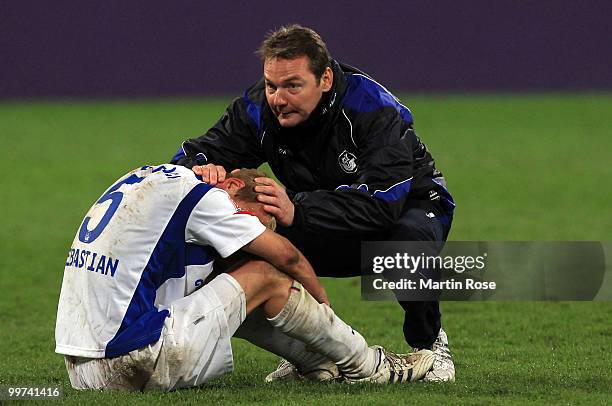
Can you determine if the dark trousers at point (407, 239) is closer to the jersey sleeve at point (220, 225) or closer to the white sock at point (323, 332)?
the white sock at point (323, 332)

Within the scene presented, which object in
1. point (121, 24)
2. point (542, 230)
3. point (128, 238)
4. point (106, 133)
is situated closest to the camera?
point (128, 238)

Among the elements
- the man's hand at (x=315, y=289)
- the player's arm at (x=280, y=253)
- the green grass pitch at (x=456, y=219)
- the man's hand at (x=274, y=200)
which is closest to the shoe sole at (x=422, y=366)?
the green grass pitch at (x=456, y=219)

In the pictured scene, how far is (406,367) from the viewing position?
4898 mm

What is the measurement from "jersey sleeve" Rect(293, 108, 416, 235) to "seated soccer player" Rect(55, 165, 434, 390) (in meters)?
0.45

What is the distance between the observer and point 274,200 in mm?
4750

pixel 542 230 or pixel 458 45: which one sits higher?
pixel 458 45

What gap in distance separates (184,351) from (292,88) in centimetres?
132

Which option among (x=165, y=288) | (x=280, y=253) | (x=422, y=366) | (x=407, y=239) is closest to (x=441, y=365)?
(x=422, y=366)

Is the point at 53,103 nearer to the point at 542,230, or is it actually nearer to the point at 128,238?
the point at 542,230

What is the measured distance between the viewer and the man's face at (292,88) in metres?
5.09

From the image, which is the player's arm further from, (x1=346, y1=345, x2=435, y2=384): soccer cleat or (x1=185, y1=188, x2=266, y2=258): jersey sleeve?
(x1=346, y1=345, x2=435, y2=384): soccer cleat

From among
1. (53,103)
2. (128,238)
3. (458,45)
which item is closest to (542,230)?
(128,238)

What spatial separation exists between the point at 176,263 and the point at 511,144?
1176 cm

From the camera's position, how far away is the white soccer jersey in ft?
14.4
